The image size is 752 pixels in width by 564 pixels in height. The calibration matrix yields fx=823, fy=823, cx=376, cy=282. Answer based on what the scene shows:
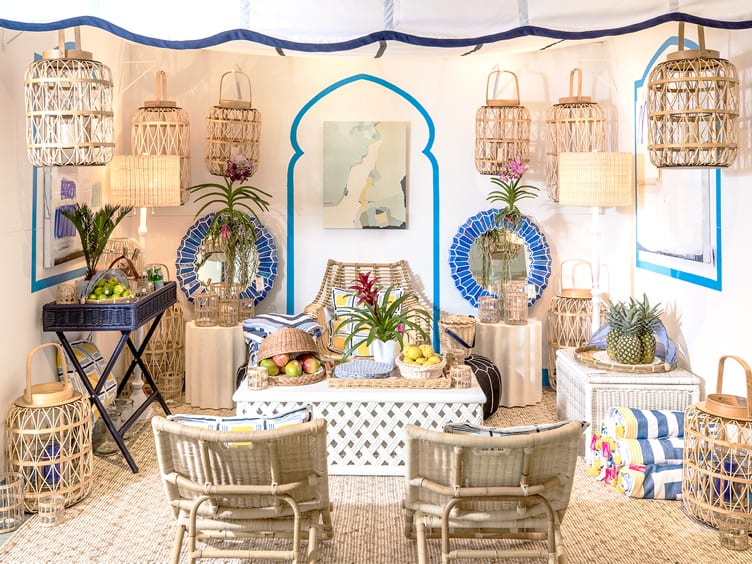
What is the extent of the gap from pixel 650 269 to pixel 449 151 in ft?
6.17

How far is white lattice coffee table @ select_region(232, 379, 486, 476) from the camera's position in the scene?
4.38 m

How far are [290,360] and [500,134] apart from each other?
2.55 meters

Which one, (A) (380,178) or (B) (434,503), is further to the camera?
(A) (380,178)

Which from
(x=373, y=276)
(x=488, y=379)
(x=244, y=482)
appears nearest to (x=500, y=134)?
(x=373, y=276)

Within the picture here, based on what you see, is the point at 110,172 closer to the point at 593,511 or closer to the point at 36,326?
the point at 36,326

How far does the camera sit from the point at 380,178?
21.0 ft

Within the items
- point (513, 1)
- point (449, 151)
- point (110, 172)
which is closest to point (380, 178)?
point (449, 151)

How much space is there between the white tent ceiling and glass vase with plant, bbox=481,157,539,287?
125 inches

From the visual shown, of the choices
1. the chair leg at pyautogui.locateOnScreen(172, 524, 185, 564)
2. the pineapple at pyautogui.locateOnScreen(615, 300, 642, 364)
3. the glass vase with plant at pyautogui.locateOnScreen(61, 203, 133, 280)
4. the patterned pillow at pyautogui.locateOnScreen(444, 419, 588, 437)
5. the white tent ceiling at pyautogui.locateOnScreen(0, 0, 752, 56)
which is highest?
the white tent ceiling at pyautogui.locateOnScreen(0, 0, 752, 56)

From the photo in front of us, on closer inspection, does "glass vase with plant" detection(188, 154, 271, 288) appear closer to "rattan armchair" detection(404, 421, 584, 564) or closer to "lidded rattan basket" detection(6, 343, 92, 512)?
"lidded rattan basket" detection(6, 343, 92, 512)

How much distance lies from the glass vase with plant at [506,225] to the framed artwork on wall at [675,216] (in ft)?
2.90

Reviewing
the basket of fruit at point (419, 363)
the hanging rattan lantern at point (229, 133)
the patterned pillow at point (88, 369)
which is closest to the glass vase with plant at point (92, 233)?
the patterned pillow at point (88, 369)

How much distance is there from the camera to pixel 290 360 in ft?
15.1

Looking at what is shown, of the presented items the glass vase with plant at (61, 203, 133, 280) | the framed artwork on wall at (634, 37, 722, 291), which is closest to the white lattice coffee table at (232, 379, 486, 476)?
the glass vase with plant at (61, 203, 133, 280)
